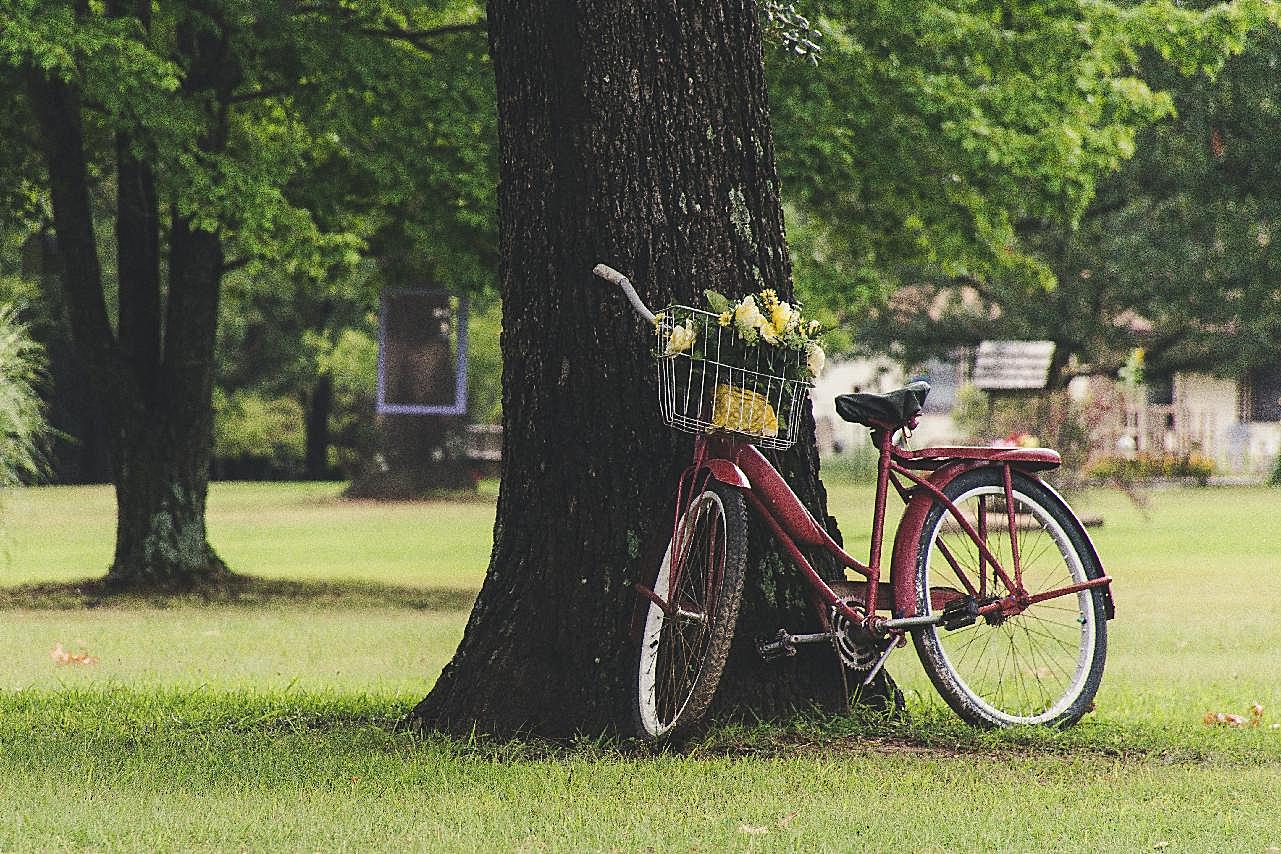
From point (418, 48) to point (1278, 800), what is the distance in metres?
12.2

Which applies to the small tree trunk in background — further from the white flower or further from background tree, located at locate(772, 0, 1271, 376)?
the white flower

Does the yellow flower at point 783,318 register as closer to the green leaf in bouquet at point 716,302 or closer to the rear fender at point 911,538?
the green leaf in bouquet at point 716,302

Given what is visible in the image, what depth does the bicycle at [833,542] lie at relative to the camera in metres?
5.41

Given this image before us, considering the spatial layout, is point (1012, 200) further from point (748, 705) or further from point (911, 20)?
point (748, 705)

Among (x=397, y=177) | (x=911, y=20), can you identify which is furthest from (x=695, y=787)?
(x=911, y=20)

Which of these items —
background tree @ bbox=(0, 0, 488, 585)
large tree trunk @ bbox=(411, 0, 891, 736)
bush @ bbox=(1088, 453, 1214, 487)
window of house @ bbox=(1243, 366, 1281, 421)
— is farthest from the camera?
window of house @ bbox=(1243, 366, 1281, 421)

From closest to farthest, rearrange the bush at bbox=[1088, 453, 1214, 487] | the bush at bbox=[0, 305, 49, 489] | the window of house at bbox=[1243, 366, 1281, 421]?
the bush at bbox=[0, 305, 49, 489], the bush at bbox=[1088, 453, 1214, 487], the window of house at bbox=[1243, 366, 1281, 421]

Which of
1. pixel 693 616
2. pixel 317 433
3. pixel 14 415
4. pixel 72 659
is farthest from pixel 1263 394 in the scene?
pixel 693 616

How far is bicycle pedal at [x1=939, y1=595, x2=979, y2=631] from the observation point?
5.36 metres

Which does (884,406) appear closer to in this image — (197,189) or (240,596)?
(197,189)

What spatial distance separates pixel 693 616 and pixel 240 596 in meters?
10.1

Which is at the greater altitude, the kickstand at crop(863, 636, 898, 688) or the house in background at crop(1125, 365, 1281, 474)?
the house in background at crop(1125, 365, 1281, 474)

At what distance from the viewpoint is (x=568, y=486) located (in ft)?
18.9

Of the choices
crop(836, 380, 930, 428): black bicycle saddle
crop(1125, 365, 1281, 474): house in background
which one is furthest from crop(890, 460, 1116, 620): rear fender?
crop(1125, 365, 1281, 474): house in background
